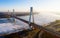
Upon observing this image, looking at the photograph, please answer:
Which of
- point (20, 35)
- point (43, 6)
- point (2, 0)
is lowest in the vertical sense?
point (20, 35)

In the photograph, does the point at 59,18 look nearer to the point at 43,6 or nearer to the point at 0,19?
the point at 43,6

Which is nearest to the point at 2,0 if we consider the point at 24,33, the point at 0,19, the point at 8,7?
the point at 8,7

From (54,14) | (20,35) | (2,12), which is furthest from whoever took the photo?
(2,12)

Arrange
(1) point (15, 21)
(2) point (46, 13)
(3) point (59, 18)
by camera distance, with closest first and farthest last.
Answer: (3) point (59, 18) < (2) point (46, 13) < (1) point (15, 21)

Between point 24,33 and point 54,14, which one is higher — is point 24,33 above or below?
below

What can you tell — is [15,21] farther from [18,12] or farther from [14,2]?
[14,2]

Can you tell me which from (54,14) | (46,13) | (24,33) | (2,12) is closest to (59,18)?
(54,14)

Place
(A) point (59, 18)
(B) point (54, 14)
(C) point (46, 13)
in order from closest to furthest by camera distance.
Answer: (A) point (59, 18) < (B) point (54, 14) < (C) point (46, 13)

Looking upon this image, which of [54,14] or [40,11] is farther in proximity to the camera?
[40,11]

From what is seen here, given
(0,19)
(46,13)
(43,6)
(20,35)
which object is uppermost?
(43,6)
